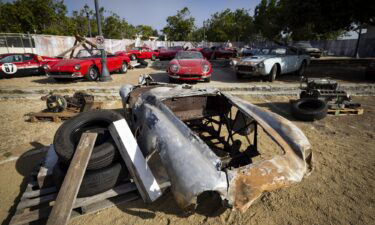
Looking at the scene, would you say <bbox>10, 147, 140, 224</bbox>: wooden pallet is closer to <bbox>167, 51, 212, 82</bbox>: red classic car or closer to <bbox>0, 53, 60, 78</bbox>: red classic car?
<bbox>167, 51, 212, 82</bbox>: red classic car

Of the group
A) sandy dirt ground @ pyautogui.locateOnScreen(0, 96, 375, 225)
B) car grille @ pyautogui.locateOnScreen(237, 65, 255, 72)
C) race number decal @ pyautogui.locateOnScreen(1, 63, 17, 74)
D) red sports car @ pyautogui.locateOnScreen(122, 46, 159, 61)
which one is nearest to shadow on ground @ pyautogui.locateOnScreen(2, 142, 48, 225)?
sandy dirt ground @ pyautogui.locateOnScreen(0, 96, 375, 225)

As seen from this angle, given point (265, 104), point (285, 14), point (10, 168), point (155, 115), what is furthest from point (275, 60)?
point (10, 168)

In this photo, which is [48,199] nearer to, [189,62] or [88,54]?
[189,62]

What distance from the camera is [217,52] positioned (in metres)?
19.3

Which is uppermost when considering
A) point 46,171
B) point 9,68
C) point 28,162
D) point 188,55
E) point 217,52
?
point 217,52

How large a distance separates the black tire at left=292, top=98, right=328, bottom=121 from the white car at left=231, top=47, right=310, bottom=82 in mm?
3236

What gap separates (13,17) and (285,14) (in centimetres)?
3206

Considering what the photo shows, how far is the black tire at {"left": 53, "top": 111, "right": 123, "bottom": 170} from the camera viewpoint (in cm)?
237

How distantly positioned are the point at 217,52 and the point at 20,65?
48.2 feet

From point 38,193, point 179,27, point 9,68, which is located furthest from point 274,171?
point 179,27

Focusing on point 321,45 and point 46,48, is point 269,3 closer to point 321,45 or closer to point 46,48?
point 321,45

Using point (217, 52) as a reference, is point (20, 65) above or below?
below

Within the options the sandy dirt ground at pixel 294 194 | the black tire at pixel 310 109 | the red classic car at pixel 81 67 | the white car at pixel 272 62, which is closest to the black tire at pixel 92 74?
the red classic car at pixel 81 67

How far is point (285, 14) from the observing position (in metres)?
11.9
